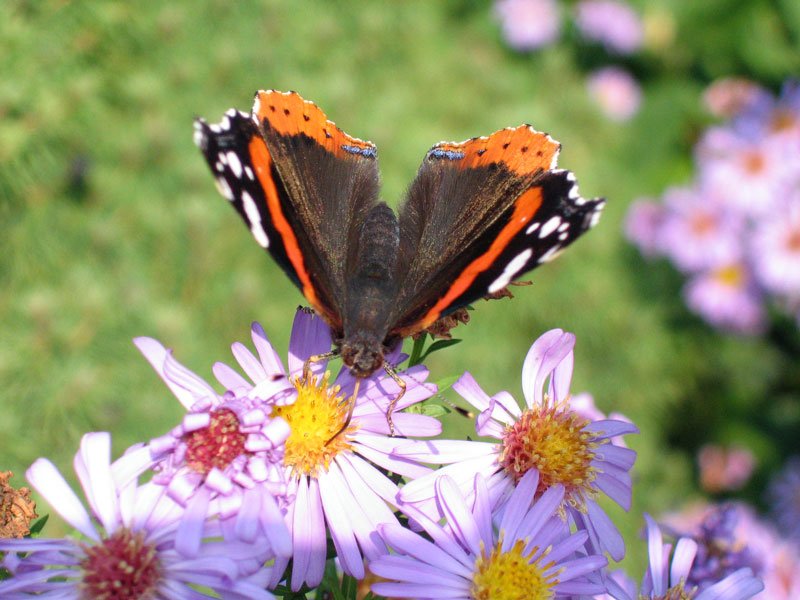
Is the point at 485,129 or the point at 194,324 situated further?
the point at 485,129

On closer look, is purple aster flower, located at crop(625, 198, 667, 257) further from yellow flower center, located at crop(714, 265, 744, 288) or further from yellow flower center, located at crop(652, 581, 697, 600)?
yellow flower center, located at crop(652, 581, 697, 600)

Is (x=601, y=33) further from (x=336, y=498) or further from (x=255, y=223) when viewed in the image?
(x=336, y=498)

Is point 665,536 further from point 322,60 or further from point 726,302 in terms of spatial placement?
point 322,60

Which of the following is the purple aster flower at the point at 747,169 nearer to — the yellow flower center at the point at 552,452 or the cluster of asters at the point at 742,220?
the cluster of asters at the point at 742,220

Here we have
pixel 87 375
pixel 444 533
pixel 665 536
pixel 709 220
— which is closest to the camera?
pixel 444 533

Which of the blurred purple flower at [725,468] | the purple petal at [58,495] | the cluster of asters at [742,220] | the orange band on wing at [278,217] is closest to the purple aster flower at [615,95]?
the cluster of asters at [742,220]

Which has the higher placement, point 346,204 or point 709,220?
point 709,220

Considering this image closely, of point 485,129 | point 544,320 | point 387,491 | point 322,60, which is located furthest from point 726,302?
point 387,491
